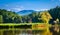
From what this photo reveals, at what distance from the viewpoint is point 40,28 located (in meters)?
3.42

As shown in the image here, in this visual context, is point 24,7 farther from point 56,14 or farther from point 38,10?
point 56,14

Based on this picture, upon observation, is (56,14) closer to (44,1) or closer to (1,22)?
(44,1)

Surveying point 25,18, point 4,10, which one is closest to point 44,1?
point 25,18

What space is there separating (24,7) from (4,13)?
0.95ft

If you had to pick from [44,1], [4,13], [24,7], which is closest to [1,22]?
[4,13]

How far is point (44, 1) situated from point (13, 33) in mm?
611

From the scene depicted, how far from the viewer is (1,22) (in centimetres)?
341

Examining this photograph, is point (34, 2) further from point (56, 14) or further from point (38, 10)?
point (56, 14)

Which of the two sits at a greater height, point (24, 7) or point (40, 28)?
point (24, 7)

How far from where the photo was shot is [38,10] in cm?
345

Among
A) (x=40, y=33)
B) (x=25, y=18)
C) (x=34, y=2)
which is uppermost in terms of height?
(x=34, y=2)

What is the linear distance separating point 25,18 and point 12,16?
0.18 m

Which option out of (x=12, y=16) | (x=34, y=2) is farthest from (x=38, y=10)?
(x=12, y=16)

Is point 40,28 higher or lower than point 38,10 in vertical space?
lower
